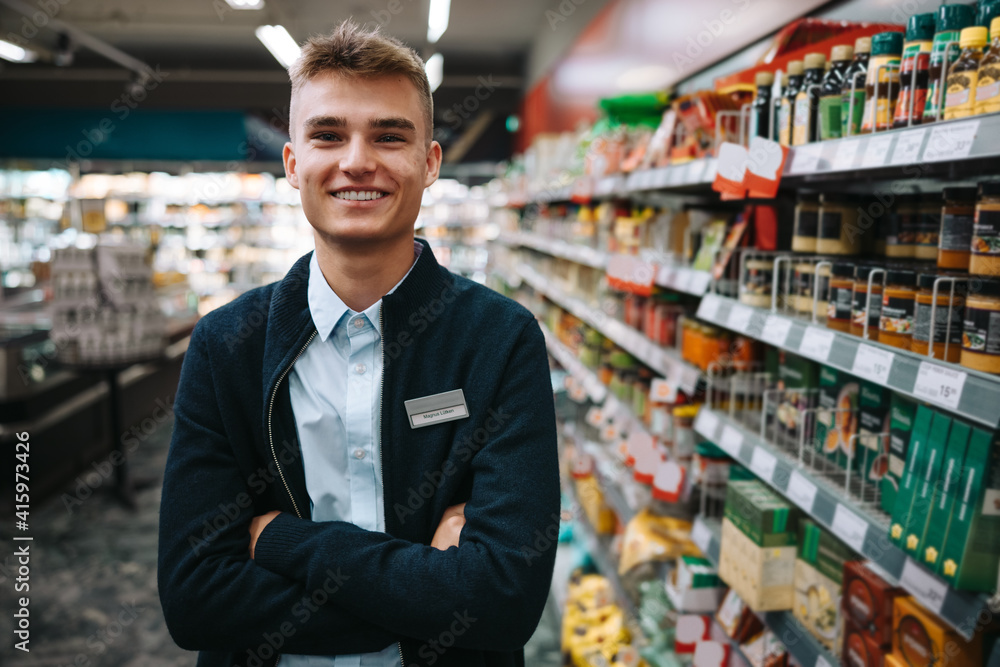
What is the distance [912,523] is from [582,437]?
2.92 m

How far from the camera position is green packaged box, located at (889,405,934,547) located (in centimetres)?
129

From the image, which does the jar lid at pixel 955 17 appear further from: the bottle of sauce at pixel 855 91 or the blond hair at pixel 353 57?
the blond hair at pixel 353 57

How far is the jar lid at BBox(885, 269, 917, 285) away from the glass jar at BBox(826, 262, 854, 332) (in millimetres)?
137

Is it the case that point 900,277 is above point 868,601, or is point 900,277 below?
above

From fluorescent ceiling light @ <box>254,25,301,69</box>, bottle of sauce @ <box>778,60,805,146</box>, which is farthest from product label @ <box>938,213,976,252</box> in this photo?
fluorescent ceiling light @ <box>254,25,301,69</box>

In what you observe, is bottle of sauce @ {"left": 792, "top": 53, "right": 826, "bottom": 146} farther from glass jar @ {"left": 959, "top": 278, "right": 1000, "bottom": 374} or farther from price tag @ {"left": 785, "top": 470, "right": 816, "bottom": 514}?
price tag @ {"left": 785, "top": 470, "right": 816, "bottom": 514}

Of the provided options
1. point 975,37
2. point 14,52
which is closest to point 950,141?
point 975,37

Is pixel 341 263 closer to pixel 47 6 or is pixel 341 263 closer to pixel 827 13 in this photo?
pixel 827 13

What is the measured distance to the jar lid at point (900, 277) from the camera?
53.1 inches

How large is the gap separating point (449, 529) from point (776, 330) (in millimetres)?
969

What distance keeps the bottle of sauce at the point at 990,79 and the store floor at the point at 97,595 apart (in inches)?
108

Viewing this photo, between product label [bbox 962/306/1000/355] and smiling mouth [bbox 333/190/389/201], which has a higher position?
smiling mouth [bbox 333/190/389/201]

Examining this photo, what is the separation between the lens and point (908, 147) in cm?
→ 121

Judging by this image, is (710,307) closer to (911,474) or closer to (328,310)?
(911,474)
